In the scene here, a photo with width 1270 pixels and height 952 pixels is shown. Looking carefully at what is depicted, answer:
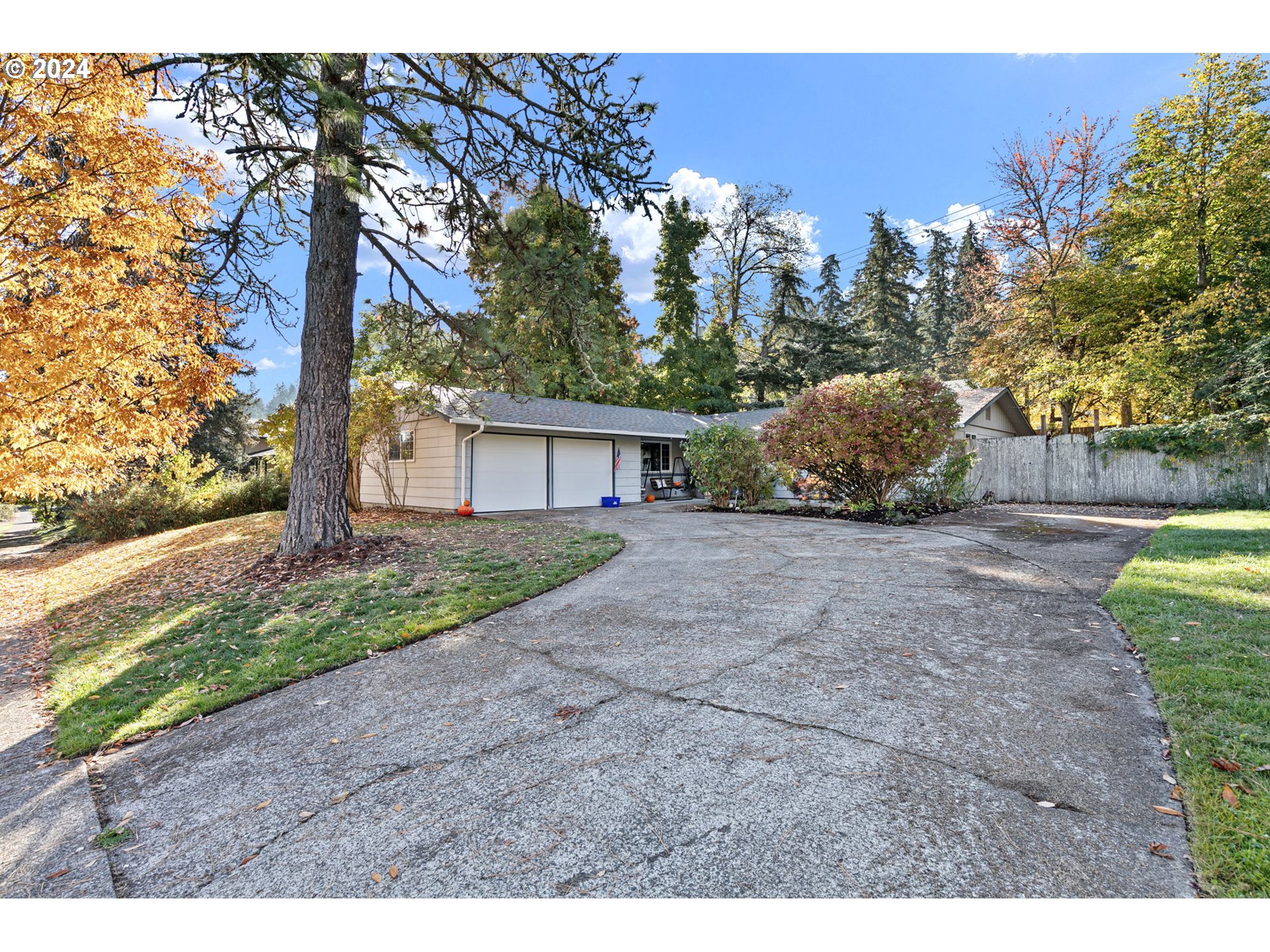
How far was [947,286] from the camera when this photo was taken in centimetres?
3159

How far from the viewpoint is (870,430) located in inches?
386

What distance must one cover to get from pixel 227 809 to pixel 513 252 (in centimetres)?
686

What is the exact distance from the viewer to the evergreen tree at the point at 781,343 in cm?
2475

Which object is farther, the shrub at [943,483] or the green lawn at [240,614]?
the shrub at [943,483]

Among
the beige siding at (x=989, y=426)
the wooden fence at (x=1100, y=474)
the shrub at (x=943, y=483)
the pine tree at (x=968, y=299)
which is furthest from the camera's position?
the pine tree at (x=968, y=299)

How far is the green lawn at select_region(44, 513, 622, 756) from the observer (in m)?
3.32

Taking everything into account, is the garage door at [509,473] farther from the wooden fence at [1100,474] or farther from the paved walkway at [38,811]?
the wooden fence at [1100,474]

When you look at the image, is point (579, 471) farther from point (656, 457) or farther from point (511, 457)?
point (656, 457)

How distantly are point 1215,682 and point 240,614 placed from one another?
6.74 meters

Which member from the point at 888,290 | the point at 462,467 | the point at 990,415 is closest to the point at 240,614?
the point at 462,467

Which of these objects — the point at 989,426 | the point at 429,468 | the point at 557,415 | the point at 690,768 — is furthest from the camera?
the point at 989,426

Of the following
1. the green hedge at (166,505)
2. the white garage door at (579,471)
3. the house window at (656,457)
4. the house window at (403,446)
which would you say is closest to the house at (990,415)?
the house window at (656,457)

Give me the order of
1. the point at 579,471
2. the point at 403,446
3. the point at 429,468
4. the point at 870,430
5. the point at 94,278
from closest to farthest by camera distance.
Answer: the point at 94,278
the point at 870,430
the point at 429,468
the point at 403,446
the point at 579,471

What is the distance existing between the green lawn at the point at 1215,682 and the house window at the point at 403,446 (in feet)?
43.4
